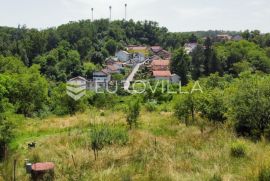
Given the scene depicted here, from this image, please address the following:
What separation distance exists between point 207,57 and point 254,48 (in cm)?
1419

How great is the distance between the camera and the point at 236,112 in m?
10.8

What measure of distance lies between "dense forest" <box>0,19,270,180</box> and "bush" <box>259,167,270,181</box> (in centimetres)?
387

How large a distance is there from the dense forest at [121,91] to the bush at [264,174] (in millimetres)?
3873

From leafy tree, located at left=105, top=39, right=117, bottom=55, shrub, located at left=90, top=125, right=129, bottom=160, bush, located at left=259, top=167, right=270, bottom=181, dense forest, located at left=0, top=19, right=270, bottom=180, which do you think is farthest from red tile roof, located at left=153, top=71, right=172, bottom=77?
bush, located at left=259, top=167, right=270, bottom=181

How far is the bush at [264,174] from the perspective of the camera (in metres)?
5.47

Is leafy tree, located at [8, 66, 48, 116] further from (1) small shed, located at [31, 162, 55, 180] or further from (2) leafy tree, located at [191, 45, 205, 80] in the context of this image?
(2) leafy tree, located at [191, 45, 205, 80]

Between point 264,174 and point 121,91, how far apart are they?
116 feet

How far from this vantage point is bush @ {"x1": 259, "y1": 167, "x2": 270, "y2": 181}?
5.47m

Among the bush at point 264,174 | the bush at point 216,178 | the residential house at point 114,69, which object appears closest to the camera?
the bush at point 264,174

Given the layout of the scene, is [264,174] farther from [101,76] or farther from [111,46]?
[111,46]

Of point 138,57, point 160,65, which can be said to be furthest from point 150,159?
point 138,57

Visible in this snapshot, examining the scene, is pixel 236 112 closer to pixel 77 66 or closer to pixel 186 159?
pixel 186 159

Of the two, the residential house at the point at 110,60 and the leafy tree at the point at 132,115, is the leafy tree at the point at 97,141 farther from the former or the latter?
the residential house at the point at 110,60

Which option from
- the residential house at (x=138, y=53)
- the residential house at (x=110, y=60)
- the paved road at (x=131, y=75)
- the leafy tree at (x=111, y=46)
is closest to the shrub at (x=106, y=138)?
the paved road at (x=131, y=75)
